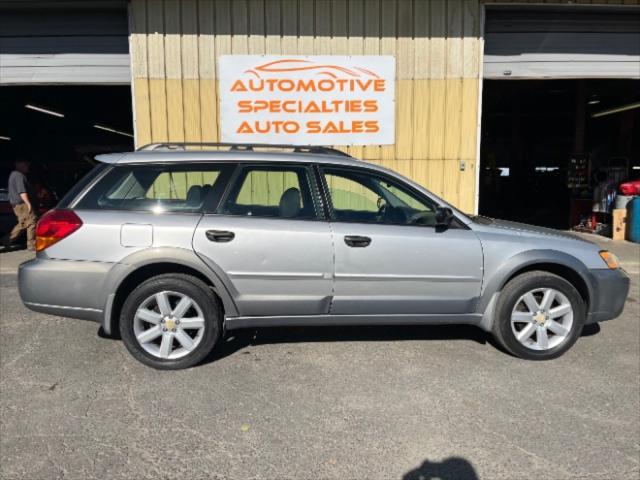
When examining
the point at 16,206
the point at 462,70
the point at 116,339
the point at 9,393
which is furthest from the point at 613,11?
the point at 16,206

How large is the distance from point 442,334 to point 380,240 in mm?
1352

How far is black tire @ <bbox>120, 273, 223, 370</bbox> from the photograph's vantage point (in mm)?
3668

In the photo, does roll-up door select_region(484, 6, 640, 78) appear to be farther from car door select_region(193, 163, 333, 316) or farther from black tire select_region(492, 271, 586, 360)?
car door select_region(193, 163, 333, 316)

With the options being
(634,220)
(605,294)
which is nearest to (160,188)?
(605,294)

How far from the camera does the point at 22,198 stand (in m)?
8.55

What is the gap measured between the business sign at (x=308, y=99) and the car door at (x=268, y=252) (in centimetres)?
469

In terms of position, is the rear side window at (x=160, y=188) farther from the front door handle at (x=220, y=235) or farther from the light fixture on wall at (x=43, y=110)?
the light fixture on wall at (x=43, y=110)

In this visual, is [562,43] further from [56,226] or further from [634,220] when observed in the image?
[56,226]

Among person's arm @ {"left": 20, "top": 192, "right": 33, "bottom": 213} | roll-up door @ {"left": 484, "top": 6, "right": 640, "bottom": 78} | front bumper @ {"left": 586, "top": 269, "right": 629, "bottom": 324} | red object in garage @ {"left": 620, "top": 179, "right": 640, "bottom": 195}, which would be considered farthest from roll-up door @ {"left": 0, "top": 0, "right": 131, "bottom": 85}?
red object in garage @ {"left": 620, "top": 179, "right": 640, "bottom": 195}

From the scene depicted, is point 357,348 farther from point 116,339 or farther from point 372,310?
point 116,339

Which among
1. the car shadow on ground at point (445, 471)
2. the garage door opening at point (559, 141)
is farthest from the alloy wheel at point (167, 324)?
the garage door opening at point (559, 141)

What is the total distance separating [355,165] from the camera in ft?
13.3

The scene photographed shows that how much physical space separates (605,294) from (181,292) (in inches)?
136

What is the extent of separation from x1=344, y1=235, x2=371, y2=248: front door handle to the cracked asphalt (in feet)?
3.12
